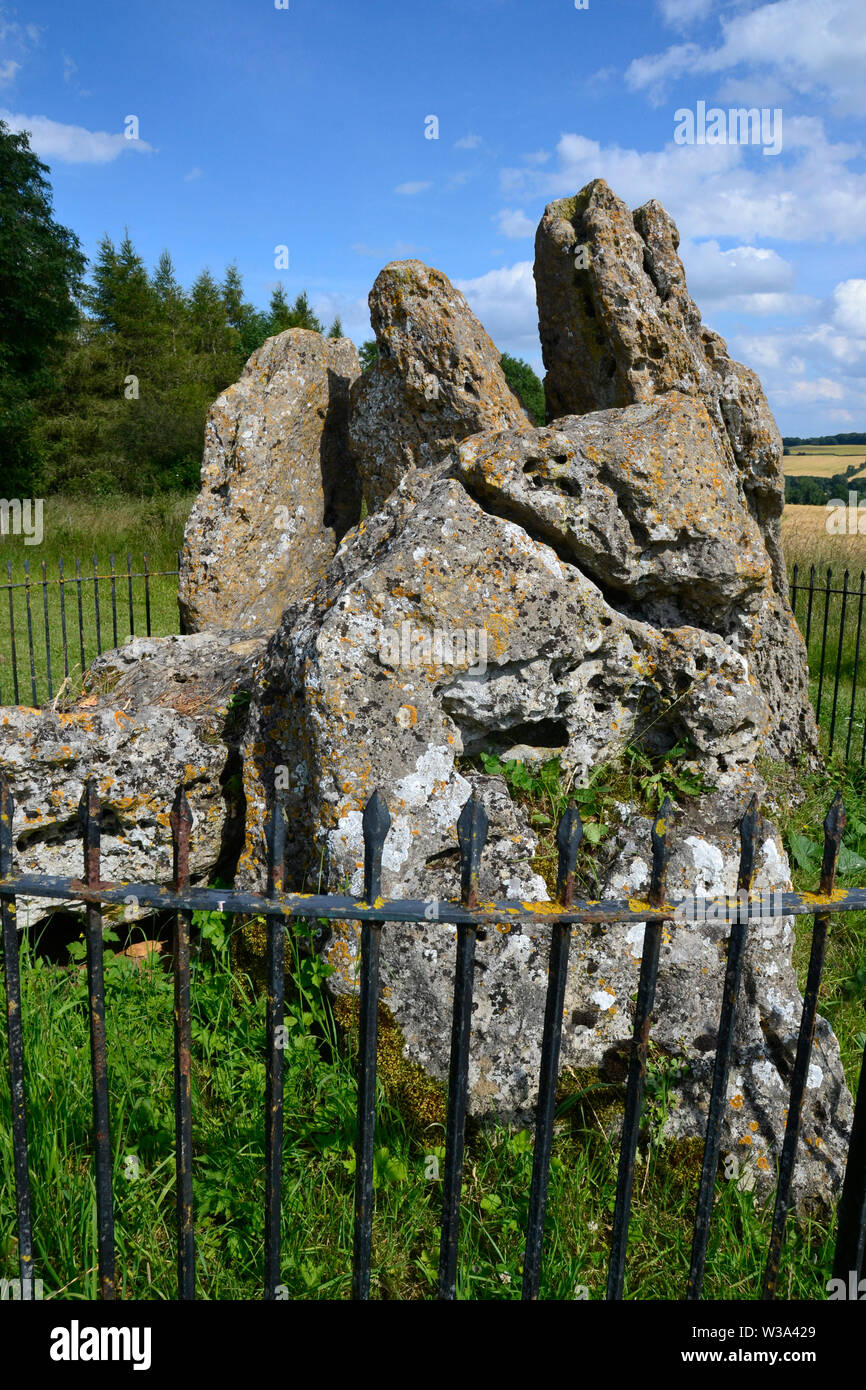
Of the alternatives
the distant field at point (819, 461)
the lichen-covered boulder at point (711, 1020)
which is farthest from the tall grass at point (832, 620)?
the distant field at point (819, 461)

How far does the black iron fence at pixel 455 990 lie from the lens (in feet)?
5.84

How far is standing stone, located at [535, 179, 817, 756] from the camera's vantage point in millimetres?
6652

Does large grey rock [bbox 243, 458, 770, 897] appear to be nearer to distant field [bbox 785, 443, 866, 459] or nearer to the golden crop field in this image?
the golden crop field

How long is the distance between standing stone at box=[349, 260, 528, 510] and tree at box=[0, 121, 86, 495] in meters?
19.5

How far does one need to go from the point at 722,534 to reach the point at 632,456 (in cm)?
59

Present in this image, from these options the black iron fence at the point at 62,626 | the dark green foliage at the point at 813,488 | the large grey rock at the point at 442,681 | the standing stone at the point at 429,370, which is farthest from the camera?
the dark green foliage at the point at 813,488

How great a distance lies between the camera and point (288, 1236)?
2.69 m

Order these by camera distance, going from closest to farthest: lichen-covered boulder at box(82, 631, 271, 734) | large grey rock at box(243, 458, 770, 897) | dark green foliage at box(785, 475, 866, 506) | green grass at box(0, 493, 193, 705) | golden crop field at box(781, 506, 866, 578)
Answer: large grey rock at box(243, 458, 770, 897) → lichen-covered boulder at box(82, 631, 271, 734) → green grass at box(0, 493, 193, 705) → golden crop field at box(781, 506, 866, 578) → dark green foliage at box(785, 475, 866, 506)

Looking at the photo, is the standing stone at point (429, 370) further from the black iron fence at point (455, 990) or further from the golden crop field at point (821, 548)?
the golden crop field at point (821, 548)

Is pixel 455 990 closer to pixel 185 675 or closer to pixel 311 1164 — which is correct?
pixel 311 1164

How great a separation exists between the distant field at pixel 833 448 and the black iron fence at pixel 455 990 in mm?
46383

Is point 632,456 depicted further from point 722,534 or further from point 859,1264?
point 859,1264

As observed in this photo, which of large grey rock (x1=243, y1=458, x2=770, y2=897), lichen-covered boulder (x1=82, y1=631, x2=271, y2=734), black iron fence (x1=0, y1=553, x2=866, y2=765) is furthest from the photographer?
black iron fence (x1=0, y1=553, x2=866, y2=765)

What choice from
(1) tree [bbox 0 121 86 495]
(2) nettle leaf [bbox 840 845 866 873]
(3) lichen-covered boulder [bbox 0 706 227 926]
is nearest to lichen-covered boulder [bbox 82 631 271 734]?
(3) lichen-covered boulder [bbox 0 706 227 926]
